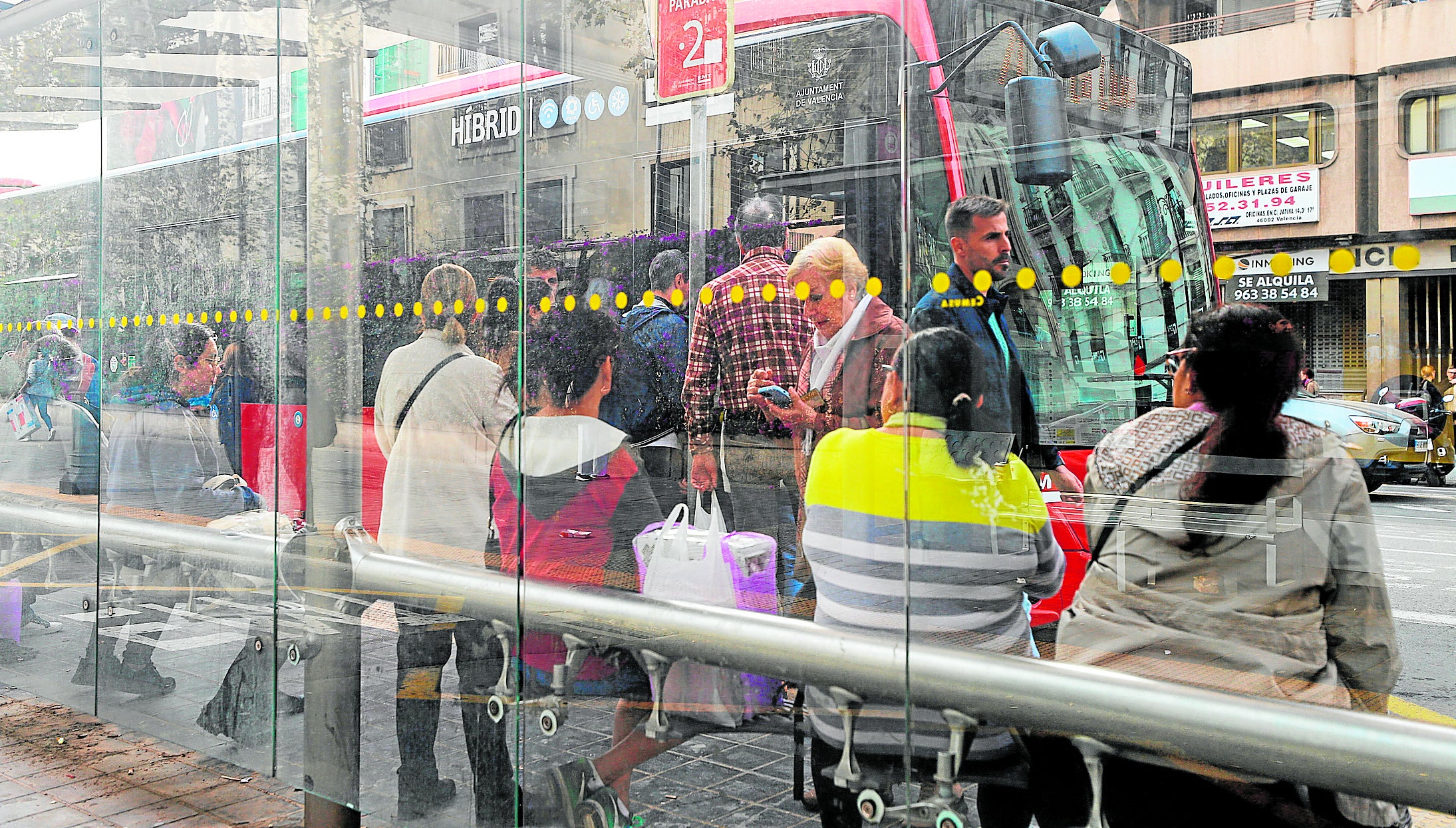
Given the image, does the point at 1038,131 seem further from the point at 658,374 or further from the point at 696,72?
the point at 658,374

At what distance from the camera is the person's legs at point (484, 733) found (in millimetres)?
3062

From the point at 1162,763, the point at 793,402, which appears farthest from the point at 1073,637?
the point at 793,402

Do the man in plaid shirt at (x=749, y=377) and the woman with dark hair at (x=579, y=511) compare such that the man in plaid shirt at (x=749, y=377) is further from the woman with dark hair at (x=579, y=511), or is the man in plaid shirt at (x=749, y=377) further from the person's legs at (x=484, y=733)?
the person's legs at (x=484, y=733)

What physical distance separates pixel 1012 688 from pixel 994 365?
1.88 feet

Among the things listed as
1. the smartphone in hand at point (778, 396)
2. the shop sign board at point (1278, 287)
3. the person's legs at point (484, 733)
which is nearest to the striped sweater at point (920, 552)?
the smartphone in hand at point (778, 396)

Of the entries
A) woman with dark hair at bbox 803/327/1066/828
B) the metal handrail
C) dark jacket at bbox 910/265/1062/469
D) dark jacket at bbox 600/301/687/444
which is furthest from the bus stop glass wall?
dark jacket at bbox 910/265/1062/469

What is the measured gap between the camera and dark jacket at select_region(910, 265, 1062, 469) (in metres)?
2.15

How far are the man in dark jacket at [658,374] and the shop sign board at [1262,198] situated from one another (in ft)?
3.63

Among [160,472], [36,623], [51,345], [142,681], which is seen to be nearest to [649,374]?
[160,472]

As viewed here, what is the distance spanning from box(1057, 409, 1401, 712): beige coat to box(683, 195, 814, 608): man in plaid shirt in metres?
0.64

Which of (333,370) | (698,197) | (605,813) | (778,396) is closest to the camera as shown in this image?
(778,396)

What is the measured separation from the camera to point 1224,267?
1922mm

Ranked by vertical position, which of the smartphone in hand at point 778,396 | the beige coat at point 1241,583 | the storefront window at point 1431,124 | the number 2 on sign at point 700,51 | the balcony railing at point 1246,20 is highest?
the number 2 on sign at point 700,51

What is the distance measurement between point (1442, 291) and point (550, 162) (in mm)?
1902
